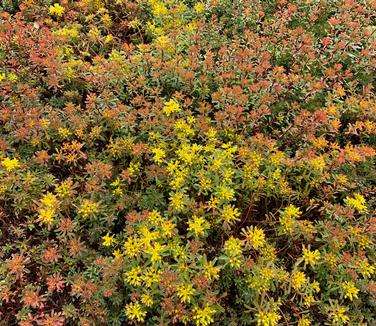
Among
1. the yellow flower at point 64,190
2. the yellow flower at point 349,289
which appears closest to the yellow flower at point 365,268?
the yellow flower at point 349,289

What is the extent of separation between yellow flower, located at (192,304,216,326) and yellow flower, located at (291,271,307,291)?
0.59 meters

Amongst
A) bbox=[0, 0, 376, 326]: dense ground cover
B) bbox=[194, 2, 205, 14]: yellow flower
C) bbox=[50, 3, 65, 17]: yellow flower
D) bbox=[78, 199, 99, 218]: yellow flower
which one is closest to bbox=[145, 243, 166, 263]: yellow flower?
bbox=[0, 0, 376, 326]: dense ground cover

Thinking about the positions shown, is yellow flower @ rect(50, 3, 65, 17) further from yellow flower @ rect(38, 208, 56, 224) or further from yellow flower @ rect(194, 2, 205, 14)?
yellow flower @ rect(38, 208, 56, 224)

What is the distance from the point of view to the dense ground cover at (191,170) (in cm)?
280

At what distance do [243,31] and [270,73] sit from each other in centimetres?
82

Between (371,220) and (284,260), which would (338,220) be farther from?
(284,260)

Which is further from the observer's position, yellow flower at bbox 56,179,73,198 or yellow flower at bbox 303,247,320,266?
yellow flower at bbox 56,179,73,198

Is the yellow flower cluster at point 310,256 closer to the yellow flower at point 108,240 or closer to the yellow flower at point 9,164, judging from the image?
the yellow flower at point 108,240

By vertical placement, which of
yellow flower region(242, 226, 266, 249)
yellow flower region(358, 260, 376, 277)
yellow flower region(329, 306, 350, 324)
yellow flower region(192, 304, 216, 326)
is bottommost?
yellow flower region(329, 306, 350, 324)

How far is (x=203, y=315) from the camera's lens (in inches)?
103

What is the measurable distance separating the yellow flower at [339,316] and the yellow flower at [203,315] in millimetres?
836

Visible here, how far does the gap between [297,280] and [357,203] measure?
0.75 meters

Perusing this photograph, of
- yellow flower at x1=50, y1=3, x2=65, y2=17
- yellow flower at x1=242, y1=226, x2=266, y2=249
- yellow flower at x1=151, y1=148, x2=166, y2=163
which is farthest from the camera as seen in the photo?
yellow flower at x1=50, y1=3, x2=65, y2=17

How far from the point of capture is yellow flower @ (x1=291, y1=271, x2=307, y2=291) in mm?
2762
